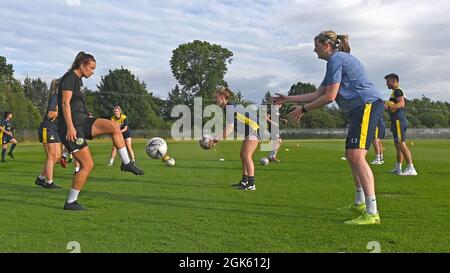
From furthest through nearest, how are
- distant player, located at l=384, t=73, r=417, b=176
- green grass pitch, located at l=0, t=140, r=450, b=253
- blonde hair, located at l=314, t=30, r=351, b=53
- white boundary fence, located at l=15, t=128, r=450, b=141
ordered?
white boundary fence, located at l=15, t=128, r=450, b=141 < distant player, located at l=384, t=73, r=417, b=176 < blonde hair, located at l=314, t=30, r=351, b=53 < green grass pitch, located at l=0, t=140, r=450, b=253

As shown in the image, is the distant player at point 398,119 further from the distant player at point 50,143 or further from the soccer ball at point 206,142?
the distant player at point 50,143

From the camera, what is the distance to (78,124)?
705cm

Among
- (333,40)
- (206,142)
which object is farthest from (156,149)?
(333,40)

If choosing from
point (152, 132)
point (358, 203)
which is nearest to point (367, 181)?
point (358, 203)

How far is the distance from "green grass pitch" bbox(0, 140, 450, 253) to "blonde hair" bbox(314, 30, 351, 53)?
2.26 metres

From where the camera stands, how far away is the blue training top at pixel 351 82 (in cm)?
626

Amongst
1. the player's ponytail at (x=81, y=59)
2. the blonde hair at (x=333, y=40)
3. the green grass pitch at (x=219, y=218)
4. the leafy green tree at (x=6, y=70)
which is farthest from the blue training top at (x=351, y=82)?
the leafy green tree at (x=6, y=70)

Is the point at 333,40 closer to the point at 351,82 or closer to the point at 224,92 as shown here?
the point at 351,82

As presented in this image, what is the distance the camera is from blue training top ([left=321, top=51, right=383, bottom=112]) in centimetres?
626

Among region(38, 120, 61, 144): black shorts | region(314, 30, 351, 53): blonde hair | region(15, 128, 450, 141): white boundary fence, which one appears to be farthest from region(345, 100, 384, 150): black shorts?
region(15, 128, 450, 141): white boundary fence

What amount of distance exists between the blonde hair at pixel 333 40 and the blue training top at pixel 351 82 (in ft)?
0.79

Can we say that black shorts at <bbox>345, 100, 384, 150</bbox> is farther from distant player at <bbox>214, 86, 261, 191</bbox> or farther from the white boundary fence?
the white boundary fence
